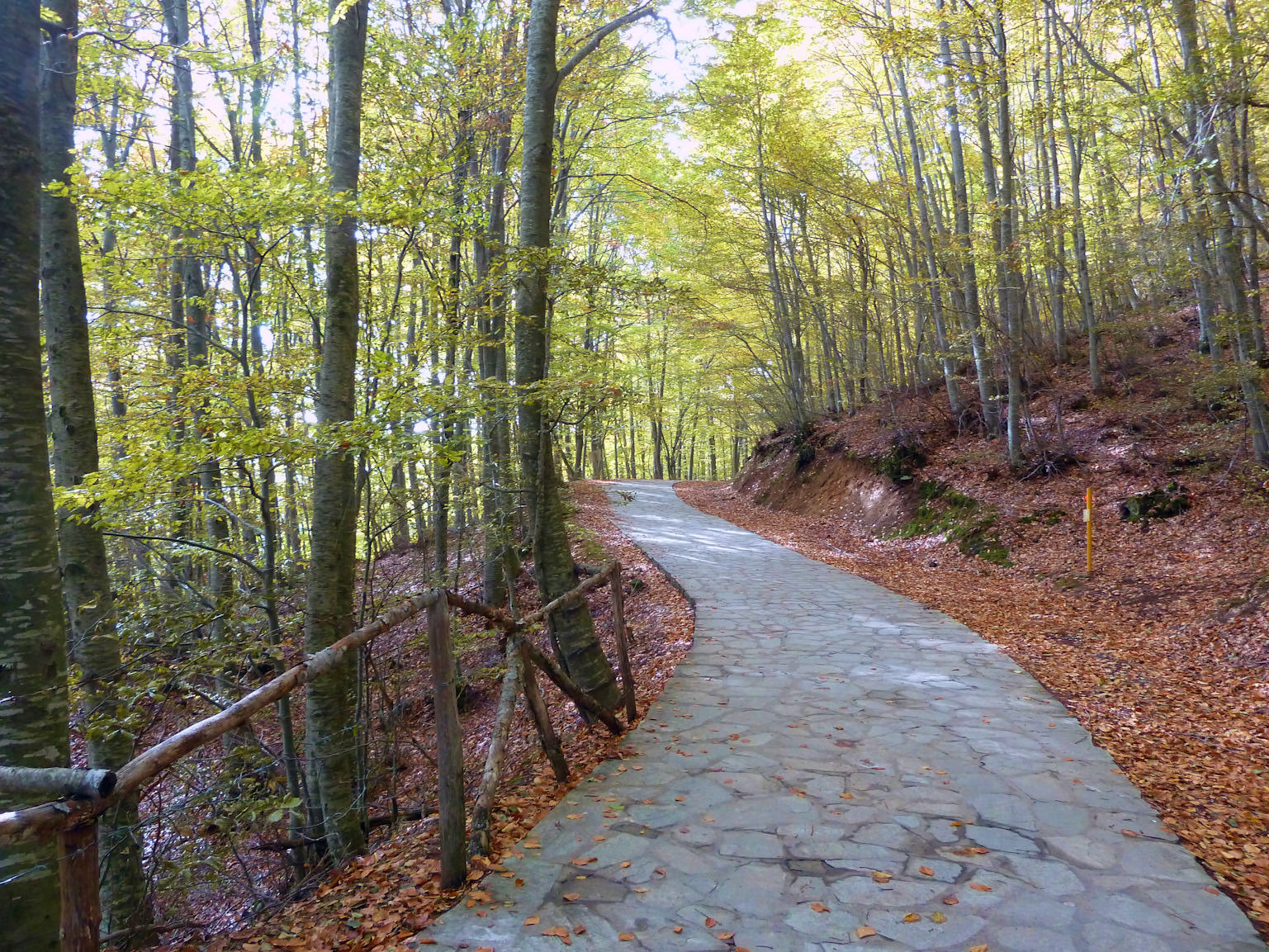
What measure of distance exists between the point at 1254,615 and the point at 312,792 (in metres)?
8.44

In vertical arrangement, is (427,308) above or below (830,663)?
above

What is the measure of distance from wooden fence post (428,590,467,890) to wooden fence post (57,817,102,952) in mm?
1350

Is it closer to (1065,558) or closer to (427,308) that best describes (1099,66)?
(1065,558)

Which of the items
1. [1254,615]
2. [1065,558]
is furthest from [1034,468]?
[1254,615]

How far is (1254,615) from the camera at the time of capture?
20.3ft

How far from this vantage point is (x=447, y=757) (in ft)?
9.30

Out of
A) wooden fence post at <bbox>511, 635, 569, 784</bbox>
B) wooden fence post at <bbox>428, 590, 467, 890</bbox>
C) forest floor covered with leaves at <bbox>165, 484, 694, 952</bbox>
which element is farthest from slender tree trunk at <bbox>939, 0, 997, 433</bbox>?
wooden fence post at <bbox>428, 590, 467, 890</bbox>

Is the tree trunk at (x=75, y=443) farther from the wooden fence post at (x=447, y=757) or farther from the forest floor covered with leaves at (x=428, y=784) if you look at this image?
the wooden fence post at (x=447, y=757)

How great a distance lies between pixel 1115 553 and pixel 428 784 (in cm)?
910

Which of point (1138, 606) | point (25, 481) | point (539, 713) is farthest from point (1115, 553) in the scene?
point (25, 481)

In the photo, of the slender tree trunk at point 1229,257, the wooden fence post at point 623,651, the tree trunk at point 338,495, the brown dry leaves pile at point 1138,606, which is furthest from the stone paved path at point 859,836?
the slender tree trunk at point 1229,257

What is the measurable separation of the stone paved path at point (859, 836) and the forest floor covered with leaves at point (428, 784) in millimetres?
231

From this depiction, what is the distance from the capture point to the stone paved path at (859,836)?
2.56m

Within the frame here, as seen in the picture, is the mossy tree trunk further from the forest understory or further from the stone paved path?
Answer: the forest understory
